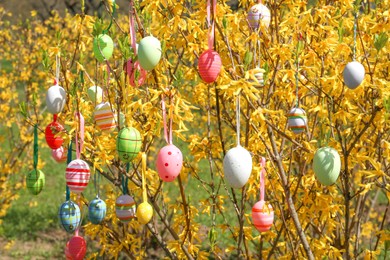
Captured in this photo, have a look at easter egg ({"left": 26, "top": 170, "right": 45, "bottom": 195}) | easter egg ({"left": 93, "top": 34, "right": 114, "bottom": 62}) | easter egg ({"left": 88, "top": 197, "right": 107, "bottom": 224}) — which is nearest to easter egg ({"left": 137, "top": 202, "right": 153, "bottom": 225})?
easter egg ({"left": 88, "top": 197, "right": 107, "bottom": 224})

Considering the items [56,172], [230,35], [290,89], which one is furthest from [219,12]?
[56,172]

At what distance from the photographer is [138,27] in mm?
2656

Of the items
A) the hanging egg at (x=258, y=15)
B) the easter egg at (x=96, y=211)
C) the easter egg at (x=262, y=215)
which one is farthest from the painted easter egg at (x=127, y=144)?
the hanging egg at (x=258, y=15)

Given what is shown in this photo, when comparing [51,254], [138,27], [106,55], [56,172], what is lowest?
[51,254]

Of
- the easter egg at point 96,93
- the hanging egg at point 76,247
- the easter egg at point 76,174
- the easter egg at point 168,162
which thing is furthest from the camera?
the easter egg at point 96,93

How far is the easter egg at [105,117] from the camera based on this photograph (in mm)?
2383

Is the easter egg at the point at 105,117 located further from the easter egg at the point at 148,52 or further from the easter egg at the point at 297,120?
the easter egg at the point at 297,120

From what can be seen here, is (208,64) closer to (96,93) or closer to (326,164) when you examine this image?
(326,164)

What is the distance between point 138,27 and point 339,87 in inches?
40.5

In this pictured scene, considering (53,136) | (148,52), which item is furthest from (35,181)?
(148,52)

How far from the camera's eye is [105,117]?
2.39 metres

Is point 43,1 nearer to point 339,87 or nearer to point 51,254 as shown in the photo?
point 51,254

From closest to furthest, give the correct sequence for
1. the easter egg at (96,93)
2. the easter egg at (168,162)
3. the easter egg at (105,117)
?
the easter egg at (168,162) → the easter egg at (105,117) → the easter egg at (96,93)

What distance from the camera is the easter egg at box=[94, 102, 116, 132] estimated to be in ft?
7.82
